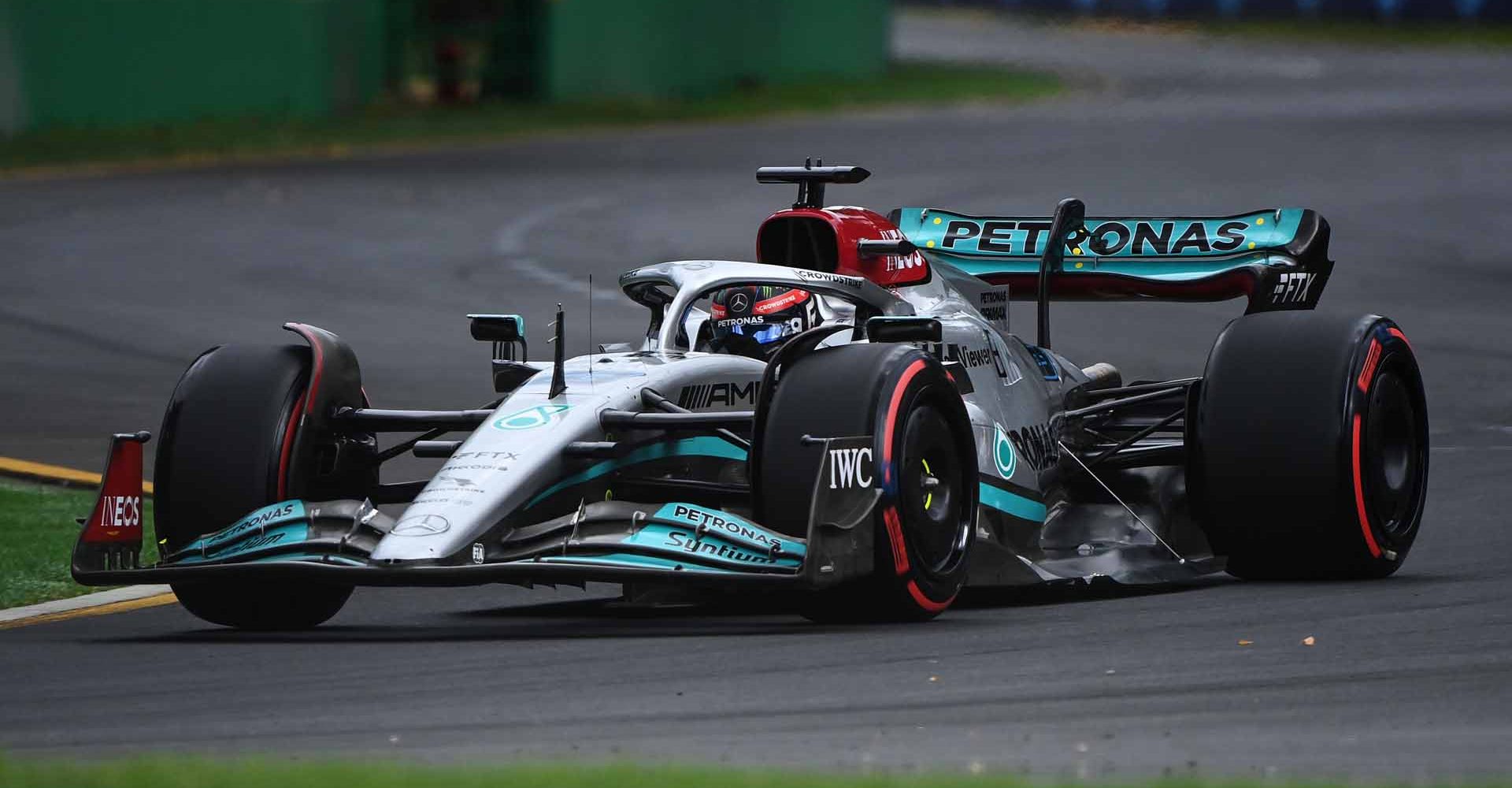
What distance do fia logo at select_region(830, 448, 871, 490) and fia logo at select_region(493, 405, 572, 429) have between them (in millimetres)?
1053

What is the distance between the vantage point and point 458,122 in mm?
37844

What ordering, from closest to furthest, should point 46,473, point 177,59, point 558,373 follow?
point 558,373
point 46,473
point 177,59

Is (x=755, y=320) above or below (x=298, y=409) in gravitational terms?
above

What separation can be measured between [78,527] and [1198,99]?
35.8 meters

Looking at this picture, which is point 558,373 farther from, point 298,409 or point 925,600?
point 925,600

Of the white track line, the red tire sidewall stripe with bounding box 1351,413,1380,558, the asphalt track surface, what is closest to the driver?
the asphalt track surface

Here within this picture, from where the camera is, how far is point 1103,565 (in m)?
10.3

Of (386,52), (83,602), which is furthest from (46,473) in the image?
(386,52)

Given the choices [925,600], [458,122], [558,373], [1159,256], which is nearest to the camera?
[925,600]

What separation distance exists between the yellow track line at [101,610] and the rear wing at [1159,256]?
142 inches

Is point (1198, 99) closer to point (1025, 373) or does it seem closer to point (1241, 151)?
point (1241, 151)

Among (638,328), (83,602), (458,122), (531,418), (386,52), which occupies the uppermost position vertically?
(531,418)

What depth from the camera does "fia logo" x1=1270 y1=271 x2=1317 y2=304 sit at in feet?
38.9

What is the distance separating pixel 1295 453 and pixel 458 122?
28.7 m
